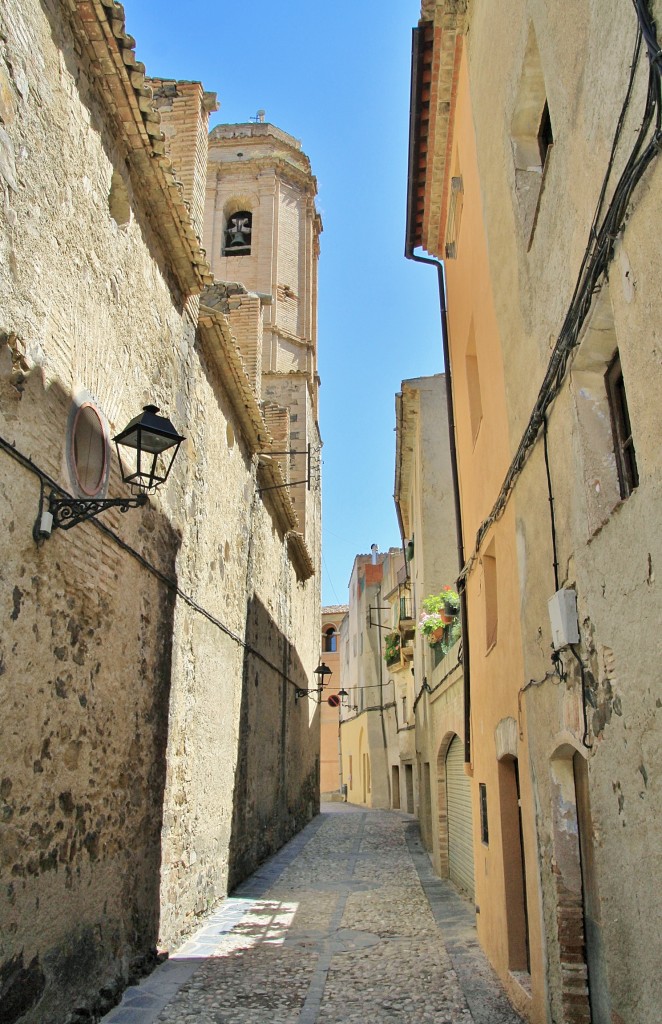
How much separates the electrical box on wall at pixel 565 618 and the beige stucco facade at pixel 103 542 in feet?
9.41

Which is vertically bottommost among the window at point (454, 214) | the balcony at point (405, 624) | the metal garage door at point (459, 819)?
the metal garage door at point (459, 819)

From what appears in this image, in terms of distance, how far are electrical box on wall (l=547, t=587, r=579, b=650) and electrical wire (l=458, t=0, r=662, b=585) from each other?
43.6 inches

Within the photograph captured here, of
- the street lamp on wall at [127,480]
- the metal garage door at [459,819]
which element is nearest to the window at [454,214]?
the street lamp on wall at [127,480]

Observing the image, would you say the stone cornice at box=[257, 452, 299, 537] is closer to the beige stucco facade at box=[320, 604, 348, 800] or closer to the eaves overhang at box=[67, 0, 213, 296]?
the eaves overhang at box=[67, 0, 213, 296]

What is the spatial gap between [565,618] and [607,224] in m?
1.94

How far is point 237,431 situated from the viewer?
37.3ft

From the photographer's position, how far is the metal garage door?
381 inches

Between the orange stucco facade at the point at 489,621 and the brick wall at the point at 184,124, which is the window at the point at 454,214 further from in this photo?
the brick wall at the point at 184,124

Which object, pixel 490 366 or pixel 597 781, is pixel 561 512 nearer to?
pixel 597 781

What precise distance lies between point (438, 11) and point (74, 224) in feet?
15.4

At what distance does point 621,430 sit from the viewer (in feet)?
12.9

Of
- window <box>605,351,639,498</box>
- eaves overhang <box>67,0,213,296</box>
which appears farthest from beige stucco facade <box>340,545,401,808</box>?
window <box>605,351,639,498</box>

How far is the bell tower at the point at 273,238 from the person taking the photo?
24.0m

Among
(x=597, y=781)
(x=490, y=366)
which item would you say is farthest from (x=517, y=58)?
(x=597, y=781)
